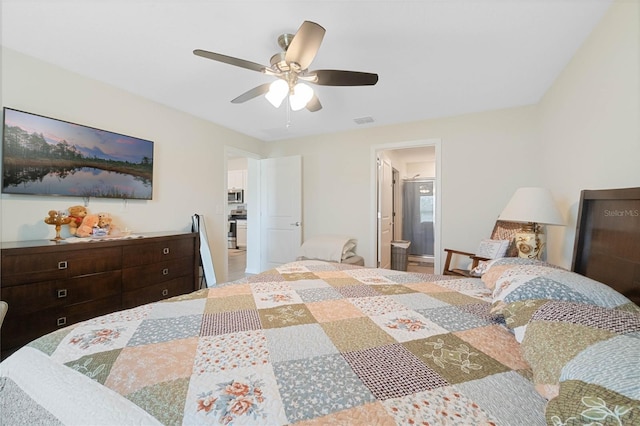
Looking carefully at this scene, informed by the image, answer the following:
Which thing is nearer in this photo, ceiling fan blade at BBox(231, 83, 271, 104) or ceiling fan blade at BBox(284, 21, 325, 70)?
ceiling fan blade at BBox(284, 21, 325, 70)

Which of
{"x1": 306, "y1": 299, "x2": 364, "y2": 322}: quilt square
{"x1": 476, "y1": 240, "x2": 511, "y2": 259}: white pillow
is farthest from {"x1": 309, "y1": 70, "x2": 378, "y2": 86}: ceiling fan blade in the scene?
{"x1": 476, "y1": 240, "x2": 511, "y2": 259}: white pillow

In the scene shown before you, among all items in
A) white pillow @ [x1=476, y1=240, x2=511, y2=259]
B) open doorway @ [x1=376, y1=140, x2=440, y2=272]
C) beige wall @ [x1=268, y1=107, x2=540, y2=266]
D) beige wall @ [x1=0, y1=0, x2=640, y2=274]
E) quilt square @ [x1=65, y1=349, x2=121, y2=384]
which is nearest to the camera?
quilt square @ [x1=65, y1=349, x2=121, y2=384]

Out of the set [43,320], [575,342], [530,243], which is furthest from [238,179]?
[575,342]

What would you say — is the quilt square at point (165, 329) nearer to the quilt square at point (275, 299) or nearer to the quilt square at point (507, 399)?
the quilt square at point (275, 299)

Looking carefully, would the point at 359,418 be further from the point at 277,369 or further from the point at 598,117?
the point at 598,117

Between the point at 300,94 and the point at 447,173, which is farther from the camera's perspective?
the point at 447,173

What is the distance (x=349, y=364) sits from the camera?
762 millimetres

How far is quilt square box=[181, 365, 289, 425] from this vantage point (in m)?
0.56

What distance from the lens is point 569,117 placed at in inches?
84.4

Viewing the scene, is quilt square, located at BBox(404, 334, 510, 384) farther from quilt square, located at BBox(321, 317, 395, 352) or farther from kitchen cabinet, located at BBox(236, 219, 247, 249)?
kitchen cabinet, located at BBox(236, 219, 247, 249)

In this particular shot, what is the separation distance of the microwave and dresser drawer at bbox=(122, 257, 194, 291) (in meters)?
4.60

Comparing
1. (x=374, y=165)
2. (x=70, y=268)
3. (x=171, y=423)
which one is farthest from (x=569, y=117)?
(x=70, y=268)

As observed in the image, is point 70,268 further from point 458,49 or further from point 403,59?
point 458,49

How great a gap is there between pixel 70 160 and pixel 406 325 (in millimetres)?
3005
